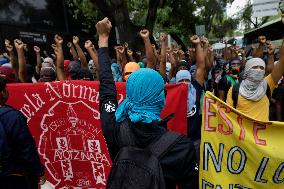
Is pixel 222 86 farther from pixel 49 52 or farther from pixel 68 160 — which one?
pixel 49 52

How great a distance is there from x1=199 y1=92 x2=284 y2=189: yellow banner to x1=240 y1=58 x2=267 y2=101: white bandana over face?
0.99 m

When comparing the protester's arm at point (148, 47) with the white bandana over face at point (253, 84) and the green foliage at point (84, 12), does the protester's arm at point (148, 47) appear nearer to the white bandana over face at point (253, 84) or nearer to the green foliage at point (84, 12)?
the white bandana over face at point (253, 84)

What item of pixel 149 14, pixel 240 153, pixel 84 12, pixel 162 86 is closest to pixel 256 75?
pixel 240 153

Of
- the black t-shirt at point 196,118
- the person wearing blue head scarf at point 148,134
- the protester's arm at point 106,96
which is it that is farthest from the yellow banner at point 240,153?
the black t-shirt at point 196,118

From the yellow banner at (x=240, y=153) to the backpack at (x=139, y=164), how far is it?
921 mm

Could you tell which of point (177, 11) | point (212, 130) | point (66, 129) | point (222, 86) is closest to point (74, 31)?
point (177, 11)

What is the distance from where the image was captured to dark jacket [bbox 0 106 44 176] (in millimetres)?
2748

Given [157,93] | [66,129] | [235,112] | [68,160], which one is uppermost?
[157,93]

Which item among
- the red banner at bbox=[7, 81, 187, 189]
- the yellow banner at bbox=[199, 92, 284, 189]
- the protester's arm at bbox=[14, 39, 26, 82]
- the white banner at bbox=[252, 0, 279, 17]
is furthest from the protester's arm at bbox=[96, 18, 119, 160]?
the white banner at bbox=[252, 0, 279, 17]

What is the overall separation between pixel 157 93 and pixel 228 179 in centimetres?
108

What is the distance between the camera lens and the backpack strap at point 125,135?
6.10ft

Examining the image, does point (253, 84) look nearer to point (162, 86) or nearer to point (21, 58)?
point (162, 86)

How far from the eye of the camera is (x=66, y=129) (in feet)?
12.1

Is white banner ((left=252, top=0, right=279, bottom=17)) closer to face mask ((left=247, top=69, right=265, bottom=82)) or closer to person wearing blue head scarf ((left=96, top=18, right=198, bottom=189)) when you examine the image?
face mask ((left=247, top=69, right=265, bottom=82))
